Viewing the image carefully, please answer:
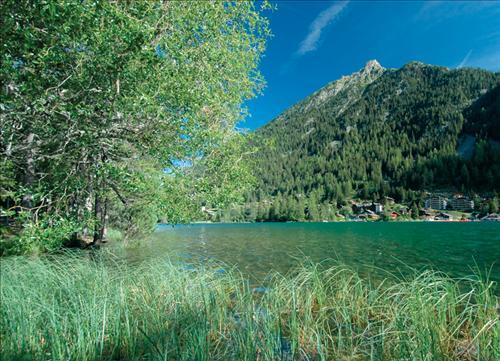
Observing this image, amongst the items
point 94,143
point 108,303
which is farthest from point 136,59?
point 108,303

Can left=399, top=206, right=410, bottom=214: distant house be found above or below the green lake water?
above

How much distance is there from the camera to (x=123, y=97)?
727cm

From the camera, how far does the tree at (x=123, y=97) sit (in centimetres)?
646

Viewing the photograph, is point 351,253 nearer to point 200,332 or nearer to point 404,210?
point 200,332

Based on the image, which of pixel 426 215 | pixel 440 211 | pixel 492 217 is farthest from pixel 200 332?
pixel 440 211

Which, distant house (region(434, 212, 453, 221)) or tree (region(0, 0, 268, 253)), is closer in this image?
tree (region(0, 0, 268, 253))

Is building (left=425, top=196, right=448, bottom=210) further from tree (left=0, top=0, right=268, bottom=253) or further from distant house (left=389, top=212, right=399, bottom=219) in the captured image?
tree (left=0, top=0, right=268, bottom=253)

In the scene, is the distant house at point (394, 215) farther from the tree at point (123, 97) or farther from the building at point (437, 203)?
the tree at point (123, 97)

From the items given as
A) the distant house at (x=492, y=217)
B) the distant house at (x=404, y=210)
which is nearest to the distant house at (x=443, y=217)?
the distant house at (x=492, y=217)

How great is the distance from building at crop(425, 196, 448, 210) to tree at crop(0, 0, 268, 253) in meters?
211

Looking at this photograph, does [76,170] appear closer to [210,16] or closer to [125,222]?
[210,16]

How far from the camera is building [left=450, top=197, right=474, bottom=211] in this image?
18088 cm

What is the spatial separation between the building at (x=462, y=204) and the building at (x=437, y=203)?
13.5 feet

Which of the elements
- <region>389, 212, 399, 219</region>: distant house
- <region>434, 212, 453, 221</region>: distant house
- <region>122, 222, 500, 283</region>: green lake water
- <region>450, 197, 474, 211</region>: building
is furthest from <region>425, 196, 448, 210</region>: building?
<region>122, 222, 500, 283</region>: green lake water
